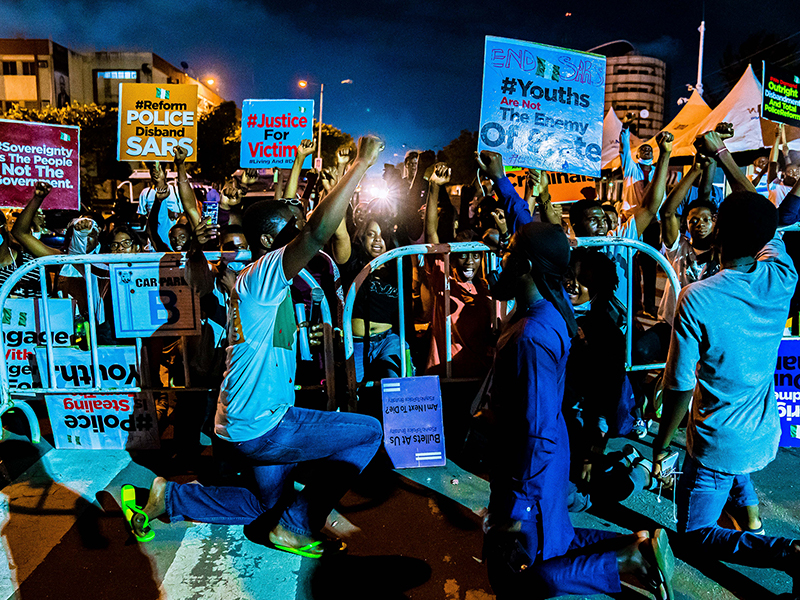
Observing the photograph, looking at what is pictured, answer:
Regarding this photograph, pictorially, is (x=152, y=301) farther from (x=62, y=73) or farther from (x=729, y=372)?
(x=62, y=73)

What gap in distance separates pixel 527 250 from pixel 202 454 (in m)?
3.51

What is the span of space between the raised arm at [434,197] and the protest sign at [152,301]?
83.0 inches

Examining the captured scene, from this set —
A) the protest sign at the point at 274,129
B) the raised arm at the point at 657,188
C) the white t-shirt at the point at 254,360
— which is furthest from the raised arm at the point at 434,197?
the protest sign at the point at 274,129

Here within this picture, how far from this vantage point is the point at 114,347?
16.0ft

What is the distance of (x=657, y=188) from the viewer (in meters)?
5.08

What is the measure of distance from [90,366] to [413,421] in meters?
2.70

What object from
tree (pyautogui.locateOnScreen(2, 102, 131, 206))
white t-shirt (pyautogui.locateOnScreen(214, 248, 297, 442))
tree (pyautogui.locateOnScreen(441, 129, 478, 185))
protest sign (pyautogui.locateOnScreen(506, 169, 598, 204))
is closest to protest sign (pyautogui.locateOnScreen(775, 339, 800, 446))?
white t-shirt (pyautogui.locateOnScreen(214, 248, 297, 442))

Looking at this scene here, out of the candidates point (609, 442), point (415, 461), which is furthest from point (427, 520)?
point (609, 442)

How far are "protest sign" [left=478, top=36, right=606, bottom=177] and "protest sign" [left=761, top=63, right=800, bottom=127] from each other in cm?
387

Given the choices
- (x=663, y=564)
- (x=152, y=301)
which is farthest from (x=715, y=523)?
(x=152, y=301)

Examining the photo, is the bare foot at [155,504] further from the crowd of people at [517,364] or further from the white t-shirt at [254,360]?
the white t-shirt at [254,360]

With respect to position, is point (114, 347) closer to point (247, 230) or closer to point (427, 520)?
point (247, 230)

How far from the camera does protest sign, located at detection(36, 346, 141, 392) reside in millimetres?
4887

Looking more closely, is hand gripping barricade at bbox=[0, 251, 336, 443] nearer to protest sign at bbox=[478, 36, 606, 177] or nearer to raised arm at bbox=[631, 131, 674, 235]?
protest sign at bbox=[478, 36, 606, 177]
